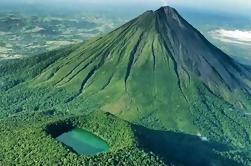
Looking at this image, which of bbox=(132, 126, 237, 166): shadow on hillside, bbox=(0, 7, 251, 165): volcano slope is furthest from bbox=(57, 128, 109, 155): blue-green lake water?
bbox=(0, 7, 251, 165): volcano slope

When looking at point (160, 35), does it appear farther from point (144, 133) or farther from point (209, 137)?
point (144, 133)

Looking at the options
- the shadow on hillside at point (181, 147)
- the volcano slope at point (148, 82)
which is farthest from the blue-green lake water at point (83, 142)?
the volcano slope at point (148, 82)

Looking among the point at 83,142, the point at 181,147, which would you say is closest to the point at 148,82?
the point at 181,147

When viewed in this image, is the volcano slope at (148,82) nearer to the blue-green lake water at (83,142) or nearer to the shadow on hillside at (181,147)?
the shadow on hillside at (181,147)

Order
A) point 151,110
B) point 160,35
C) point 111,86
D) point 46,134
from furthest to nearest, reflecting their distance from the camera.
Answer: point 160,35 < point 111,86 < point 151,110 < point 46,134

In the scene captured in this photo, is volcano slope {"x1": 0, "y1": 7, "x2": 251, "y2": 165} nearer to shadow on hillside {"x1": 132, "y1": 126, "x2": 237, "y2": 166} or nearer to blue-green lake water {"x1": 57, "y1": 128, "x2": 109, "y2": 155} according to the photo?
shadow on hillside {"x1": 132, "y1": 126, "x2": 237, "y2": 166}

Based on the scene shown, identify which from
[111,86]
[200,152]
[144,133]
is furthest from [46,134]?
[111,86]
